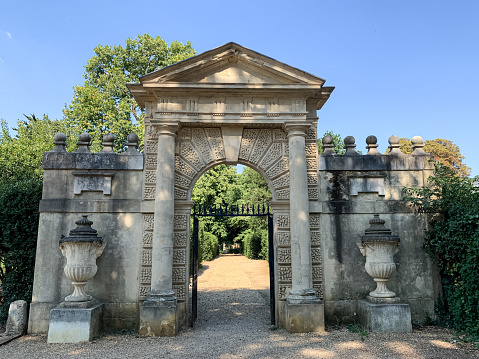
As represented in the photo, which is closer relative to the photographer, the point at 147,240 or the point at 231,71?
the point at 147,240

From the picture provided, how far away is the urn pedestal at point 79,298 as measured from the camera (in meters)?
5.36

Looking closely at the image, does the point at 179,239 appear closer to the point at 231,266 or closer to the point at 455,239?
the point at 455,239

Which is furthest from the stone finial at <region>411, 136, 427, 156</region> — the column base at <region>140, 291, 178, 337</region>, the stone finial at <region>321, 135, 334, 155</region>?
the column base at <region>140, 291, 178, 337</region>

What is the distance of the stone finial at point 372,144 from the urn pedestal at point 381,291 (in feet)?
4.86

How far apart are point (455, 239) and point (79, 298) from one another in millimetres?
6784

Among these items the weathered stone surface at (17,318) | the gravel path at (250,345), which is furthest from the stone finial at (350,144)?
the weathered stone surface at (17,318)

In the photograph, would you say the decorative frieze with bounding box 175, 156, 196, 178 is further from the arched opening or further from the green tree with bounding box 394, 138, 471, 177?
the green tree with bounding box 394, 138, 471, 177

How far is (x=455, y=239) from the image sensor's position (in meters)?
6.00

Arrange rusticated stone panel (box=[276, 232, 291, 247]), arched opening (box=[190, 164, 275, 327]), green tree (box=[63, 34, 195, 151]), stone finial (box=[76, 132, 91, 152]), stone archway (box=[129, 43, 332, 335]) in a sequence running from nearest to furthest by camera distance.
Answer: stone archway (box=[129, 43, 332, 335]) < rusticated stone panel (box=[276, 232, 291, 247]) < stone finial (box=[76, 132, 91, 152]) < arched opening (box=[190, 164, 275, 327]) < green tree (box=[63, 34, 195, 151])

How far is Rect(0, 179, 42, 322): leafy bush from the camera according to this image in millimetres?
6520

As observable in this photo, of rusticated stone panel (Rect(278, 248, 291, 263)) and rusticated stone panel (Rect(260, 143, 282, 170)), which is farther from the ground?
rusticated stone panel (Rect(260, 143, 282, 170))

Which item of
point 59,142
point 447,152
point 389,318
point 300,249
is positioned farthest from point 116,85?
point 447,152

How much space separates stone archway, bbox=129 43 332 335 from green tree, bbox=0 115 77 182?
20.6ft

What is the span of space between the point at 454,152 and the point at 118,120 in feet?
83.3
